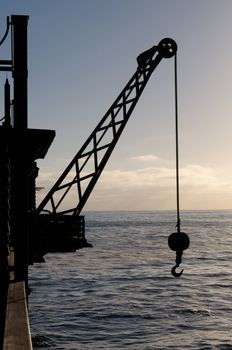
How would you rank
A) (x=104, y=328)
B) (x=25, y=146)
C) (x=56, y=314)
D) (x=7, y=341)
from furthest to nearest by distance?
1. (x=56, y=314)
2. (x=104, y=328)
3. (x=25, y=146)
4. (x=7, y=341)

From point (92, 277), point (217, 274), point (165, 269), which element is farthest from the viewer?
point (165, 269)

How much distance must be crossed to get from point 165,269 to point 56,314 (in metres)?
22.1

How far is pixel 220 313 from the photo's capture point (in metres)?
26.6

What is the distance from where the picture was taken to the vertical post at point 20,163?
343 inches

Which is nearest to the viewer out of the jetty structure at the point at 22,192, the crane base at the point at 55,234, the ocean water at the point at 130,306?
the jetty structure at the point at 22,192

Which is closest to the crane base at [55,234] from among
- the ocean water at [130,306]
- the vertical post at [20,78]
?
the ocean water at [130,306]

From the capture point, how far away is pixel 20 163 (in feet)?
28.7

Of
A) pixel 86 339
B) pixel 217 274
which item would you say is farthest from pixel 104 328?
pixel 217 274

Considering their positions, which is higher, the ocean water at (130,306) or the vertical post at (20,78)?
the vertical post at (20,78)

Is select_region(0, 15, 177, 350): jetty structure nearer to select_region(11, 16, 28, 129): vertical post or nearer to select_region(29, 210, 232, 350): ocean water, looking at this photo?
select_region(11, 16, 28, 129): vertical post

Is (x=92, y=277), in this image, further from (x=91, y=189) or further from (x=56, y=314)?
(x=91, y=189)

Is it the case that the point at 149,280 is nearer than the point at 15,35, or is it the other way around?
the point at 15,35

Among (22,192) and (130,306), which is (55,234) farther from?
(130,306)

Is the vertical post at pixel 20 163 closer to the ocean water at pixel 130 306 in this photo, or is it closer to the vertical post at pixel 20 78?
the vertical post at pixel 20 78
